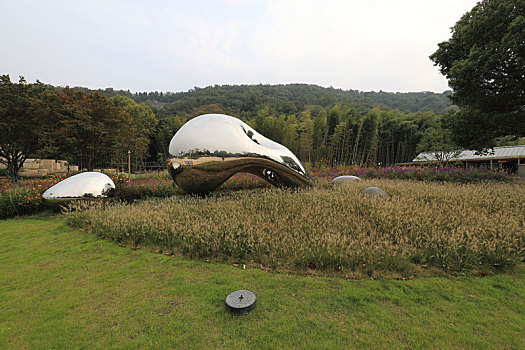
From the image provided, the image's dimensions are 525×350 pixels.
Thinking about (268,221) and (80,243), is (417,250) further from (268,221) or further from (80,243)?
(80,243)

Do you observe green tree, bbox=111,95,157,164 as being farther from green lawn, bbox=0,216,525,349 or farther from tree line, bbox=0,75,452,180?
green lawn, bbox=0,216,525,349

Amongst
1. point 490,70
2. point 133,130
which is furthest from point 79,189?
point 133,130

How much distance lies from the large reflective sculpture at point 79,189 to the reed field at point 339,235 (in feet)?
3.88

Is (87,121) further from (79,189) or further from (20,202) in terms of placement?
(79,189)

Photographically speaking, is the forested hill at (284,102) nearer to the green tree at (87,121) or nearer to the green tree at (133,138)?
the green tree at (133,138)

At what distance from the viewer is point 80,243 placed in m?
4.83

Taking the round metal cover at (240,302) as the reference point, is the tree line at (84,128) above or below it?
above

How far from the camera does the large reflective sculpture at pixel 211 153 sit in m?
7.25

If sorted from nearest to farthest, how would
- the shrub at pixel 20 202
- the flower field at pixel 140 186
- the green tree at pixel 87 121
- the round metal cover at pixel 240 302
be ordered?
the round metal cover at pixel 240 302 → the shrub at pixel 20 202 → the flower field at pixel 140 186 → the green tree at pixel 87 121

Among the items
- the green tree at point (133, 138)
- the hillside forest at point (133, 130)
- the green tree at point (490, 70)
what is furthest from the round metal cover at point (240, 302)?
the green tree at point (133, 138)

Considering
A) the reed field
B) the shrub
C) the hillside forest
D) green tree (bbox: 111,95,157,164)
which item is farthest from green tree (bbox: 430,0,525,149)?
green tree (bbox: 111,95,157,164)

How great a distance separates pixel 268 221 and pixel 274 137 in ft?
78.4

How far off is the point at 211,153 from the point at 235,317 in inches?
216

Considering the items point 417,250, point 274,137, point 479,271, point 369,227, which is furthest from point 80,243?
point 274,137
